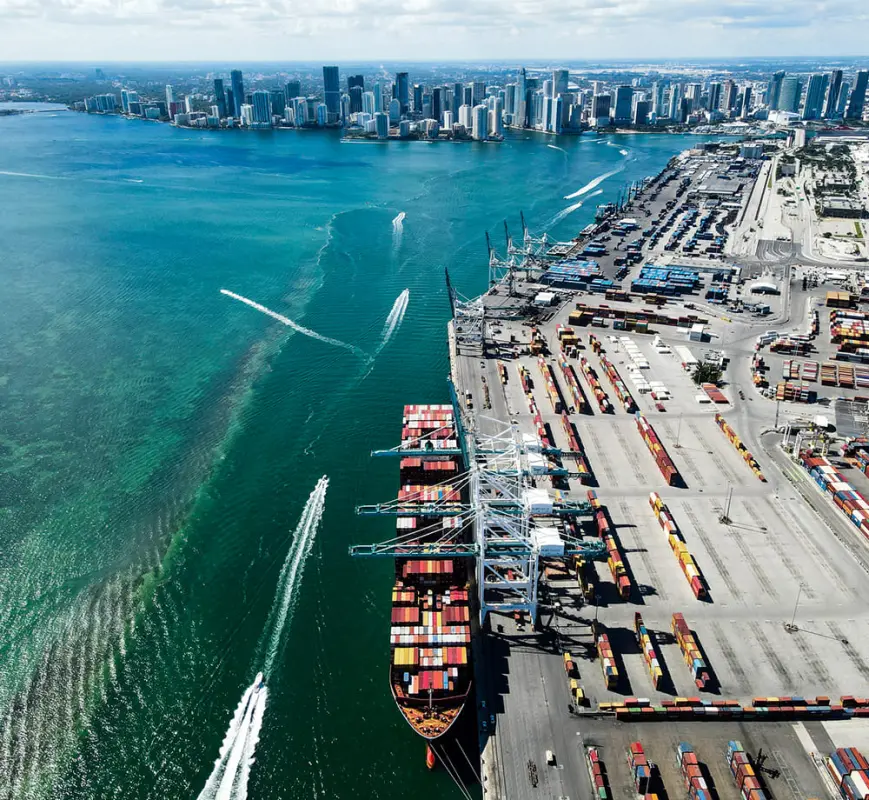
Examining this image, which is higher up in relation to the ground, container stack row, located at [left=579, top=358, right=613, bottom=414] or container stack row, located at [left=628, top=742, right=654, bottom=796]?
container stack row, located at [left=579, top=358, right=613, bottom=414]

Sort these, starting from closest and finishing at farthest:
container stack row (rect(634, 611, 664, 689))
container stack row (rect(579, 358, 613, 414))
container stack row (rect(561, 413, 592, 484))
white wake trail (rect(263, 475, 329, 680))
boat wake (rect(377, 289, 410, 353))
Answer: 1. container stack row (rect(634, 611, 664, 689))
2. white wake trail (rect(263, 475, 329, 680))
3. container stack row (rect(561, 413, 592, 484))
4. container stack row (rect(579, 358, 613, 414))
5. boat wake (rect(377, 289, 410, 353))

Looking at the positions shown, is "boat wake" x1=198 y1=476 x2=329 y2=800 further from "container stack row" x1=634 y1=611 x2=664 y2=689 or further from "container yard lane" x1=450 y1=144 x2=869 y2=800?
"container stack row" x1=634 y1=611 x2=664 y2=689

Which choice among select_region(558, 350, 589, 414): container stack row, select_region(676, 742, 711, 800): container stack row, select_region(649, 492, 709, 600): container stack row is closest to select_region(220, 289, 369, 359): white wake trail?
select_region(558, 350, 589, 414): container stack row

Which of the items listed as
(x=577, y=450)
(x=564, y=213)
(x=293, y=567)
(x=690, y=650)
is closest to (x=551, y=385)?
(x=577, y=450)

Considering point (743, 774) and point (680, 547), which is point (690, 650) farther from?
point (680, 547)

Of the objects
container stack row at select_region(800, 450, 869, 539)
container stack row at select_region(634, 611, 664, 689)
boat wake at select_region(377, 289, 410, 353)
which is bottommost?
container stack row at select_region(634, 611, 664, 689)

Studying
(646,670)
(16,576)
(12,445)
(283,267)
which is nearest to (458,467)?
(646,670)
